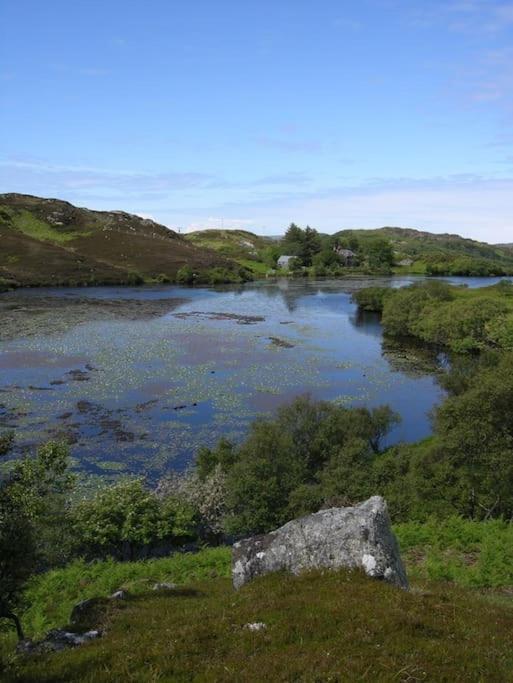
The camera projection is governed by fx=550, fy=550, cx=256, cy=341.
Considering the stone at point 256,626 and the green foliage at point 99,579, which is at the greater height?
the stone at point 256,626

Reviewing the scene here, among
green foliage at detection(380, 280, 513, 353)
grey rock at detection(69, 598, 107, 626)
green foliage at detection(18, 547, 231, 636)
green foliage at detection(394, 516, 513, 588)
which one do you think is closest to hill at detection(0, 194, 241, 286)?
green foliage at detection(380, 280, 513, 353)

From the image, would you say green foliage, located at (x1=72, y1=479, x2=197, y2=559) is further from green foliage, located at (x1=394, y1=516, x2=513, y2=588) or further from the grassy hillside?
the grassy hillside

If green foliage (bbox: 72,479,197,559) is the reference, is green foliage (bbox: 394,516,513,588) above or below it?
above

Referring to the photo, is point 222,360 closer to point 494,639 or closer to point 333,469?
point 333,469

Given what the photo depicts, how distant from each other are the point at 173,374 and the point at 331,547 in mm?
53350

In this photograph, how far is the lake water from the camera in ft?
156

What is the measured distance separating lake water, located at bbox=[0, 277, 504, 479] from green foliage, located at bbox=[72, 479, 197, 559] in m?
8.34

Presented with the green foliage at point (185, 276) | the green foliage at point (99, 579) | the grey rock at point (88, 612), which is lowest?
the green foliage at point (99, 579)

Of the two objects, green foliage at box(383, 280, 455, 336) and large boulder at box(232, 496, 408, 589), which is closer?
large boulder at box(232, 496, 408, 589)

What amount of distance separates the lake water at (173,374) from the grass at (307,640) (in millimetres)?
28474

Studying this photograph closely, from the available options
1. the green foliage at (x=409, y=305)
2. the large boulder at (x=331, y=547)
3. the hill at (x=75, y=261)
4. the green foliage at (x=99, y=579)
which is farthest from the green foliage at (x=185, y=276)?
the large boulder at (x=331, y=547)

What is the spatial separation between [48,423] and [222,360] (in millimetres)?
28303

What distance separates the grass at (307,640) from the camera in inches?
369

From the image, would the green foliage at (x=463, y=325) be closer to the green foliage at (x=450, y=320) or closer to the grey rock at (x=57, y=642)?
the green foliage at (x=450, y=320)
